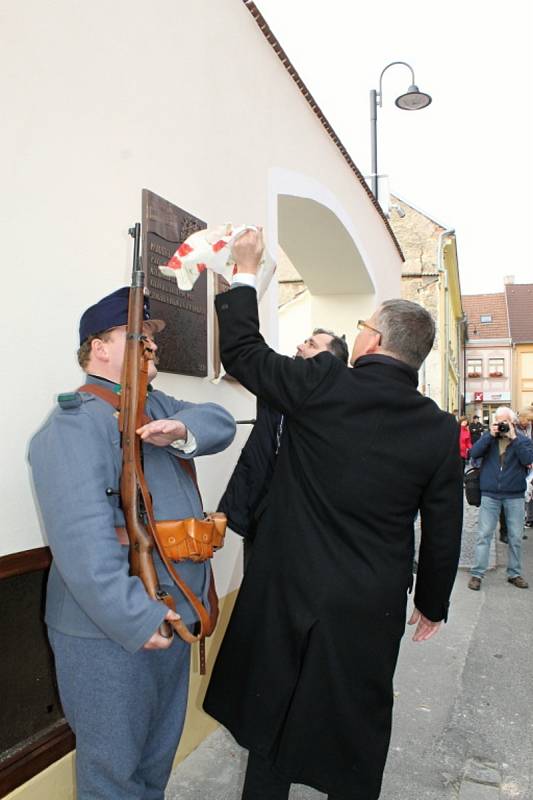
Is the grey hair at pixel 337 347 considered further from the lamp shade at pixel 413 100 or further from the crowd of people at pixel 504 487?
the lamp shade at pixel 413 100

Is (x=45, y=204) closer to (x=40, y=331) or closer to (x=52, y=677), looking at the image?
(x=40, y=331)

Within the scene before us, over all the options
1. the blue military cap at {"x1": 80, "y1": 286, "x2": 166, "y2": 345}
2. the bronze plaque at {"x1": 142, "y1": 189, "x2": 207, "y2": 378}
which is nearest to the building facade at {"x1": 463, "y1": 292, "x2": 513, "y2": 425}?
the bronze plaque at {"x1": 142, "y1": 189, "x2": 207, "y2": 378}

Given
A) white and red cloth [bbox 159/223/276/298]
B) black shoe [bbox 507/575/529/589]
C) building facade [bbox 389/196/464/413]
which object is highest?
building facade [bbox 389/196/464/413]

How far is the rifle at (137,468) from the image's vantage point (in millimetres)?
1752

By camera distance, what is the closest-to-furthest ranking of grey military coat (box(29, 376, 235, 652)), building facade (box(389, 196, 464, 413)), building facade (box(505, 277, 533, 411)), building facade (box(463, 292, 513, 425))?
grey military coat (box(29, 376, 235, 652)) → building facade (box(389, 196, 464, 413)) → building facade (box(463, 292, 513, 425)) → building facade (box(505, 277, 533, 411))

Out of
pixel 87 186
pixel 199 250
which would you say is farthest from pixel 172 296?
pixel 199 250

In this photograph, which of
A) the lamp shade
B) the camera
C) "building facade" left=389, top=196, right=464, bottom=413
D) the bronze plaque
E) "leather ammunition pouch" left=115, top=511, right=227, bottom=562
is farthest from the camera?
"building facade" left=389, top=196, right=464, bottom=413

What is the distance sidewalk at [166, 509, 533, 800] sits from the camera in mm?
2975

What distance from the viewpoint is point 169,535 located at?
1861 mm

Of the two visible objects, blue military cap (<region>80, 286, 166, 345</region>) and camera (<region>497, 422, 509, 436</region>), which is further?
camera (<region>497, 422, 509, 436</region>)

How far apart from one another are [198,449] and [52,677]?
109 centimetres

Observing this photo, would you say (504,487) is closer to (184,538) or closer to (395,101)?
(184,538)

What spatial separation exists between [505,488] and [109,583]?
18.9 feet

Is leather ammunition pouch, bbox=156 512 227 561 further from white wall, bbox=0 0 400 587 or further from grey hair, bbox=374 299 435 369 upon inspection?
grey hair, bbox=374 299 435 369
